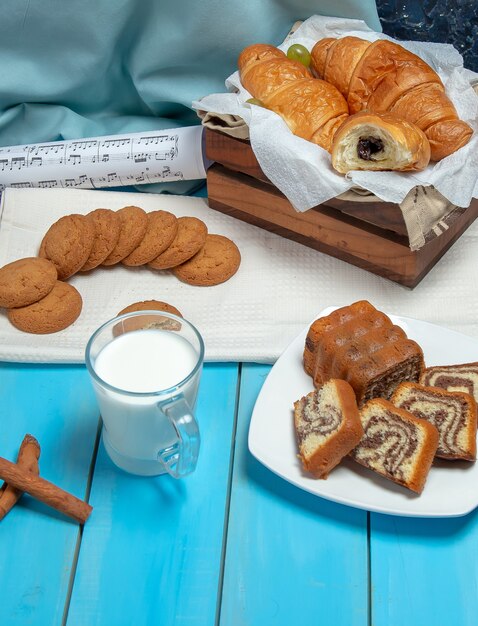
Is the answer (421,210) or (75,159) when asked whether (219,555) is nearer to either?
(421,210)

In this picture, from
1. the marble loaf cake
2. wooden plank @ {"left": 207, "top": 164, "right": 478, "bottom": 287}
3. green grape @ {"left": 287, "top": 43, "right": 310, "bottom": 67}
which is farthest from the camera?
green grape @ {"left": 287, "top": 43, "right": 310, "bottom": 67}

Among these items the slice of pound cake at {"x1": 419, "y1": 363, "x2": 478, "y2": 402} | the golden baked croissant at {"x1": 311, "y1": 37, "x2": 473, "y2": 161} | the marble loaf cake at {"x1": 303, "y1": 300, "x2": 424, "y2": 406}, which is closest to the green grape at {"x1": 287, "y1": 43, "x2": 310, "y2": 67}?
the golden baked croissant at {"x1": 311, "y1": 37, "x2": 473, "y2": 161}

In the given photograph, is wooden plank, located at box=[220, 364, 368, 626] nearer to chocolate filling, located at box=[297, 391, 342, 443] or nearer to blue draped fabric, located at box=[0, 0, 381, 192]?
chocolate filling, located at box=[297, 391, 342, 443]

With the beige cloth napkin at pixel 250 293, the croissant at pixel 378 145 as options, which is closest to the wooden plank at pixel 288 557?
the beige cloth napkin at pixel 250 293

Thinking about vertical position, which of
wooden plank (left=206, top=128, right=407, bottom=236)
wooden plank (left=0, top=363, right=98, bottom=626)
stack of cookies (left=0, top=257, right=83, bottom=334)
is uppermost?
wooden plank (left=206, top=128, right=407, bottom=236)

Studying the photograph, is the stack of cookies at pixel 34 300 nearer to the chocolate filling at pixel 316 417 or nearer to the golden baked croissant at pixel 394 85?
the chocolate filling at pixel 316 417

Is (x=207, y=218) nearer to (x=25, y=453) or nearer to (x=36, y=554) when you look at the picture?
(x=25, y=453)

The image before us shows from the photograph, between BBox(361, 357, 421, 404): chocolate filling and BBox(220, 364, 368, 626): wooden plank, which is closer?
BBox(220, 364, 368, 626): wooden plank
